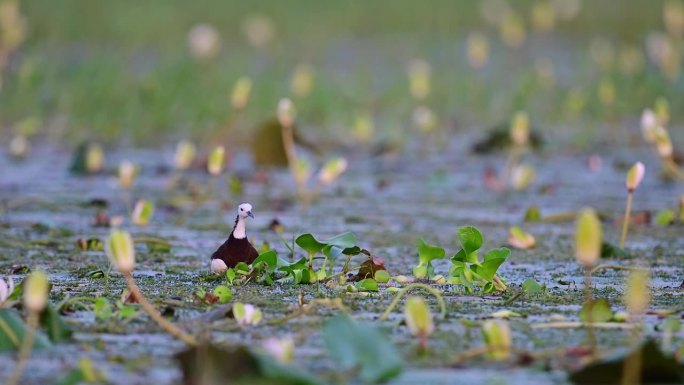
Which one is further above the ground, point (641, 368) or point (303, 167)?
point (303, 167)

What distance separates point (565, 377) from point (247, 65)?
9882mm

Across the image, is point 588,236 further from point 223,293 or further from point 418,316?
point 223,293

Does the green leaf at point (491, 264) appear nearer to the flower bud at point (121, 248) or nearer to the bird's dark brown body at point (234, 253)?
the bird's dark brown body at point (234, 253)

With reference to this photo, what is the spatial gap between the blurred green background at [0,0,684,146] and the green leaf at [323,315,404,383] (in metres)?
6.12

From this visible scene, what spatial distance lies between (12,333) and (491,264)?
5.27 ft

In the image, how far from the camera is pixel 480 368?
10.9 feet

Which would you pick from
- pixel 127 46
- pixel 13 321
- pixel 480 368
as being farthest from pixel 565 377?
pixel 127 46

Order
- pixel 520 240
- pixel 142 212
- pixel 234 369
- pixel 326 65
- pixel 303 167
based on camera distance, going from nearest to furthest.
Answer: pixel 234 369 → pixel 520 240 → pixel 142 212 → pixel 303 167 → pixel 326 65

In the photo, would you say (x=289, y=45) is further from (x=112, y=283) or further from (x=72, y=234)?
(x=112, y=283)

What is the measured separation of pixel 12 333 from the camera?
137 inches

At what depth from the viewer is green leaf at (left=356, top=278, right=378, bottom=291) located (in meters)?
4.42

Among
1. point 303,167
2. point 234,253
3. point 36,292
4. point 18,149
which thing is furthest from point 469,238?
point 18,149

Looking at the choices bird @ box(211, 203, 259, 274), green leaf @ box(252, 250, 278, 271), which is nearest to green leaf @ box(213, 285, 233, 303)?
green leaf @ box(252, 250, 278, 271)

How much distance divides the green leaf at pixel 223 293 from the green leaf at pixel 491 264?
81 cm
